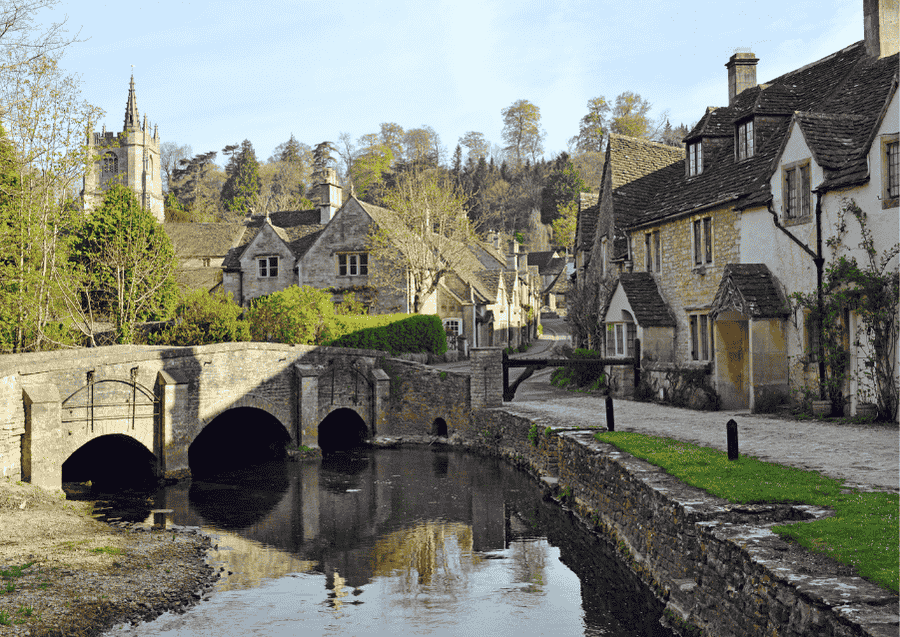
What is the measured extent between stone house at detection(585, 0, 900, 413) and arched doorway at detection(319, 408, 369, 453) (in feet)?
33.0

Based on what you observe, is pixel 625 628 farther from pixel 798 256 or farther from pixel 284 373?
pixel 284 373

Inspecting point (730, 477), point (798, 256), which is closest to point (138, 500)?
point (730, 477)

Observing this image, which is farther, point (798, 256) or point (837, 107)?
point (837, 107)

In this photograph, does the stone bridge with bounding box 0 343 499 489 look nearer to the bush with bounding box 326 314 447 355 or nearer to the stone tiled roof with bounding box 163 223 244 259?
the bush with bounding box 326 314 447 355

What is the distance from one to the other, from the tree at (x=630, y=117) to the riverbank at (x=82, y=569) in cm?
6632

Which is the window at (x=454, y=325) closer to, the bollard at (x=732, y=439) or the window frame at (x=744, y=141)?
the window frame at (x=744, y=141)

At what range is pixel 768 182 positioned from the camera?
18.9 m

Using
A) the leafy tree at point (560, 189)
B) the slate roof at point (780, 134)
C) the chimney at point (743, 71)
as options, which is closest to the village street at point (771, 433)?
the slate roof at point (780, 134)

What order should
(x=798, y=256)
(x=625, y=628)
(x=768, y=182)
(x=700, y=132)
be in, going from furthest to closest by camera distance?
1. (x=700, y=132)
2. (x=768, y=182)
3. (x=798, y=256)
4. (x=625, y=628)

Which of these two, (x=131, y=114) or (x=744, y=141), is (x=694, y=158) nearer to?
(x=744, y=141)

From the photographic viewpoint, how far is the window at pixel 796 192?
57.1 ft

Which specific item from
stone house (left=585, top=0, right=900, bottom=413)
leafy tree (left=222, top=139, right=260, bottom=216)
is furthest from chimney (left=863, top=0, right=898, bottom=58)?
leafy tree (left=222, top=139, right=260, bottom=216)

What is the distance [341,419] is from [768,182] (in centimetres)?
1883

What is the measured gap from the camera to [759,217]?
1916 centimetres
